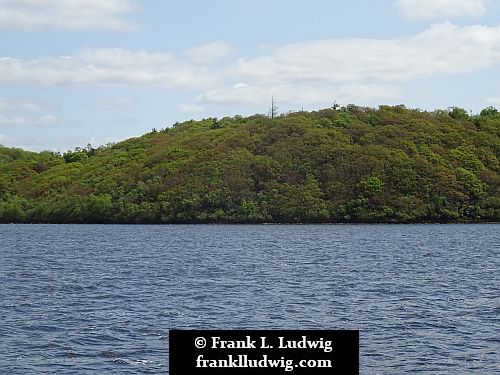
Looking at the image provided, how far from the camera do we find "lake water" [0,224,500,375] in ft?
109

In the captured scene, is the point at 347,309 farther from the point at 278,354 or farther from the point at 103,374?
the point at 278,354

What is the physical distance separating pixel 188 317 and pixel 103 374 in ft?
45.1

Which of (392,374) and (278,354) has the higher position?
(278,354)

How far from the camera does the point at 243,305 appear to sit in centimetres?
4841

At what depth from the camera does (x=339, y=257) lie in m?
90.1

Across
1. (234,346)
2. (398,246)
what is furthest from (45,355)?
(398,246)

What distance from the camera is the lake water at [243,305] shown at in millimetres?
33344

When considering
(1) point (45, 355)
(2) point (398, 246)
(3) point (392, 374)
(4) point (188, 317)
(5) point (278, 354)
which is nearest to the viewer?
(5) point (278, 354)
